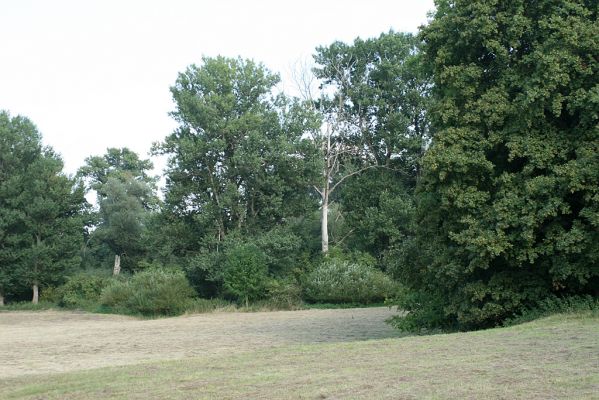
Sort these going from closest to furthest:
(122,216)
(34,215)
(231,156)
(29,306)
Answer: (231,156) → (29,306) → (34,215) → (122,216)

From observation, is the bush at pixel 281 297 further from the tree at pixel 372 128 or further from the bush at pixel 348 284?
the tree at pixel 372 128

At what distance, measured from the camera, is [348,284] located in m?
44.3

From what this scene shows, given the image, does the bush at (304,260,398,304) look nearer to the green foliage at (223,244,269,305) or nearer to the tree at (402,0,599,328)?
the green foliage at (223,244,269,305)

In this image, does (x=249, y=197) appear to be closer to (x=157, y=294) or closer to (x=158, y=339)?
(x=157, y=294)

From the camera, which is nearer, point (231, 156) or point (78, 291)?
point (231, 156)

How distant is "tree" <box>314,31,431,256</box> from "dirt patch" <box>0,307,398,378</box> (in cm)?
1400

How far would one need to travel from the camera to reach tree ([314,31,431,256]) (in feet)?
167

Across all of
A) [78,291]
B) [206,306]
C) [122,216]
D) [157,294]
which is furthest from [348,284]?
[122,216]

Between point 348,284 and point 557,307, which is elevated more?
point 348,284

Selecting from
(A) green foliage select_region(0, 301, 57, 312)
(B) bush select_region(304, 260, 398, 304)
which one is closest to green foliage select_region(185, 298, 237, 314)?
(B) bush select_region(304, 260, 398, 304)

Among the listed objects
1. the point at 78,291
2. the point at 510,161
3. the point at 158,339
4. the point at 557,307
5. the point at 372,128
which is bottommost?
the point at 158,339

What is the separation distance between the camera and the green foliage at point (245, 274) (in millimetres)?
44875

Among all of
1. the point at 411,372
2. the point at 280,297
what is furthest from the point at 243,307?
the point at 411,372

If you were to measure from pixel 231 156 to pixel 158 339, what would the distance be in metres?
25.8
